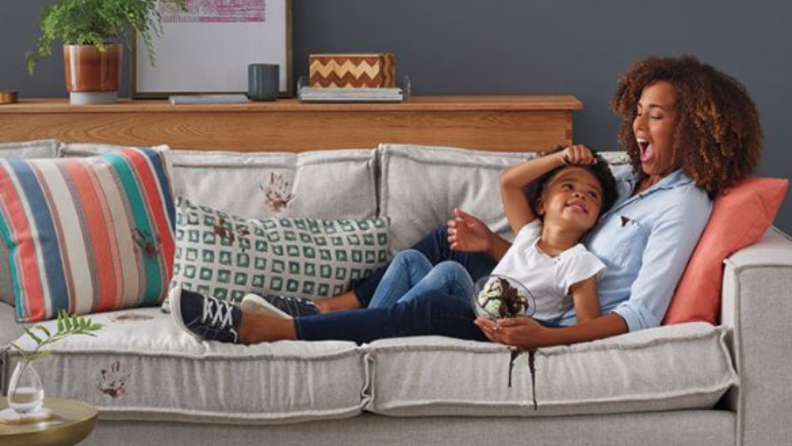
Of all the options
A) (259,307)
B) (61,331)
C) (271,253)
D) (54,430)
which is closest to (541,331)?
(259,307)

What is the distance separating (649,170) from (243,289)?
0.97 m

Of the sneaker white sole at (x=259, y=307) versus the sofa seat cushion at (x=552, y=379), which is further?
the sneaker white sole at (x=259, y=307)

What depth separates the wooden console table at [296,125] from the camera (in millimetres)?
4168

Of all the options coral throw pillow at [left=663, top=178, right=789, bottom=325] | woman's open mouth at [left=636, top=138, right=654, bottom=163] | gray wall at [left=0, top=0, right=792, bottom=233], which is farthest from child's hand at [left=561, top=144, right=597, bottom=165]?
gray wall at [left=0, top=0, right=792, bottom=233]

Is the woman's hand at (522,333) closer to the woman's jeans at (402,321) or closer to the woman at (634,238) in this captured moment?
the woman at (634,238)

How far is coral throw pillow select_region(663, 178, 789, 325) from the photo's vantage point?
2.90m

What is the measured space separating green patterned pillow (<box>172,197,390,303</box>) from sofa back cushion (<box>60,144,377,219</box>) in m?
0.07

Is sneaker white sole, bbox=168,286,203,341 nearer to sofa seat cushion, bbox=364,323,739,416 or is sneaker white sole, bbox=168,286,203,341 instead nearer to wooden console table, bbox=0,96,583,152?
sofa seat cushion, bbox=364,323,739,416

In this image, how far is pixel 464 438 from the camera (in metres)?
2.72

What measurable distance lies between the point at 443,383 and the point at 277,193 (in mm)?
886

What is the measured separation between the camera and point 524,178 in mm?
3270

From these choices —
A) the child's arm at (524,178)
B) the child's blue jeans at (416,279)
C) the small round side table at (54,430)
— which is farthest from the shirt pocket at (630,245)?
the small round side table at (54,430)

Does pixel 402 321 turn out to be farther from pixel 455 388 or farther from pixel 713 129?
pixel 713 129

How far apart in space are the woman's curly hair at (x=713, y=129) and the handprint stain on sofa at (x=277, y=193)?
0.95 meters
